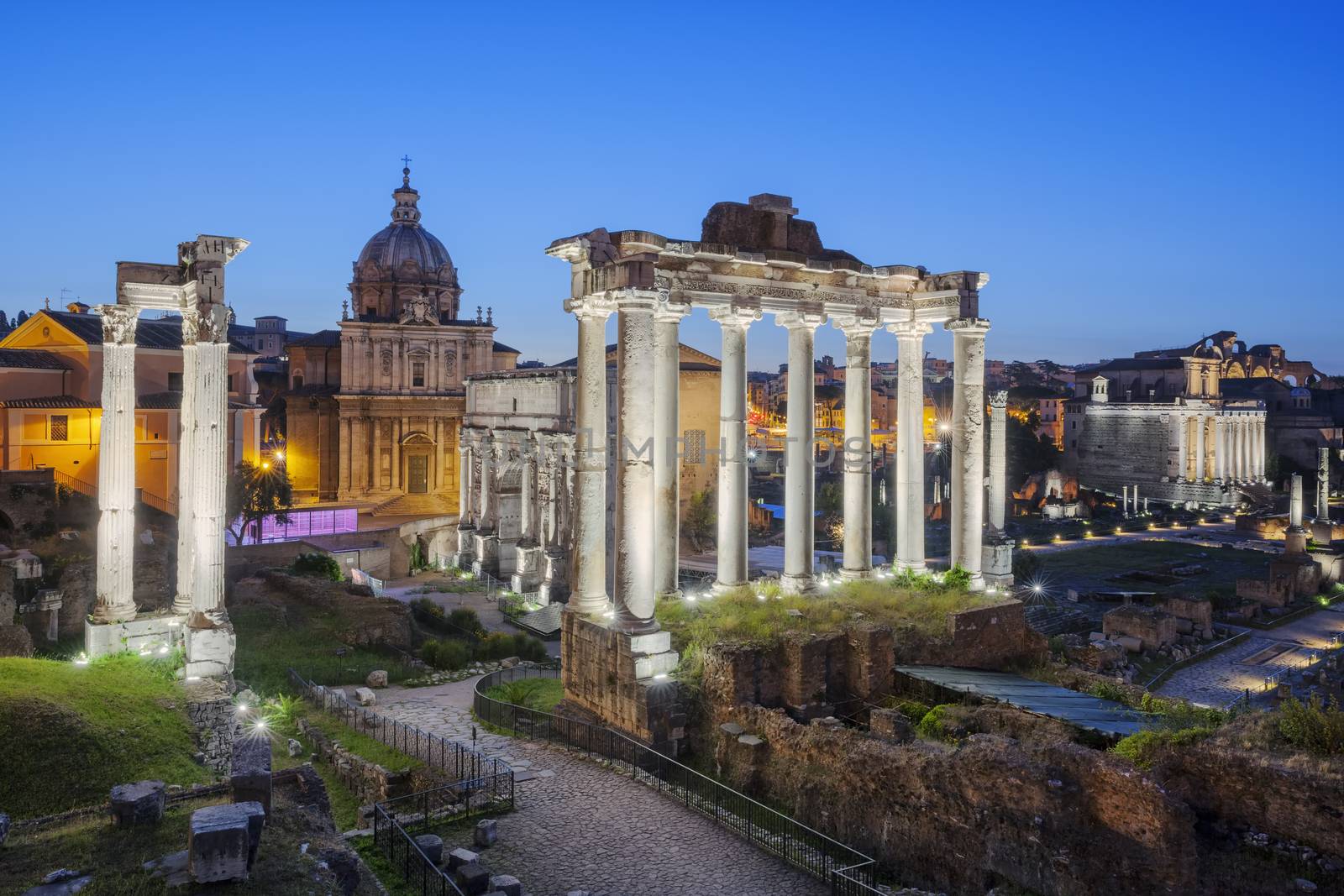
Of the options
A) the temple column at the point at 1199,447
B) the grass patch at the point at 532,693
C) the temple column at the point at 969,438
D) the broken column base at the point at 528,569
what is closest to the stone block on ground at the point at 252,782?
the grass patch at the point at 532,693

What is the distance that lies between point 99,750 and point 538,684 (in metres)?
8.65

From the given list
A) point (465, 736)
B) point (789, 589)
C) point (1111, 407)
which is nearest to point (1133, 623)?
point (789, 589)

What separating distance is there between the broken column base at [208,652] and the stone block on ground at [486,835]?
6.39 meters

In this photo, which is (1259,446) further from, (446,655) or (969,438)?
(446,655)

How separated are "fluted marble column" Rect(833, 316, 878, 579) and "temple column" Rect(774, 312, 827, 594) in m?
1.06

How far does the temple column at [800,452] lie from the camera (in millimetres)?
19719

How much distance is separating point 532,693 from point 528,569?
18.7m

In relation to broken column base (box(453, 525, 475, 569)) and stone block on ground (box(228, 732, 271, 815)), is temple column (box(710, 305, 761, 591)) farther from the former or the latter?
broken column base (box(453, 525, 475, 569))

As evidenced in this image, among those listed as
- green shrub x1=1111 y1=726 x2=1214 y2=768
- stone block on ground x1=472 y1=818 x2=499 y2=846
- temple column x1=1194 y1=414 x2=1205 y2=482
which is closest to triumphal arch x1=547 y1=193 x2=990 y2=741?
stone block on ground x1=472 y1=818 x2=499 y2=846

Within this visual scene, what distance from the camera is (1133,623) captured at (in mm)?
32125

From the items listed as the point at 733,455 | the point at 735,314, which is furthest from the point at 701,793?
the point at 735,314

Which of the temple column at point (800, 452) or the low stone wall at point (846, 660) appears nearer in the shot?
the low stone wall at point (846, 660)

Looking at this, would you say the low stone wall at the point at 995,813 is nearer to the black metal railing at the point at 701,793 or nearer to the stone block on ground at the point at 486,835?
the black metal railing at the point at 701,793

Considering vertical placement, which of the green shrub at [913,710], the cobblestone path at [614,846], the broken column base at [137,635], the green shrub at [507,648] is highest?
the broken column base at [137,635]
